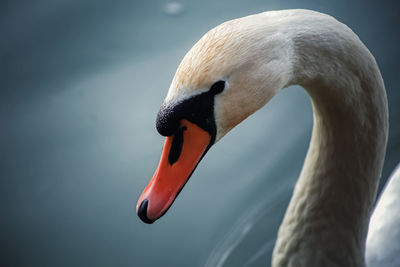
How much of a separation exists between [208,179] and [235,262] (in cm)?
46

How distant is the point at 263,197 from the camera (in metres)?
2.39

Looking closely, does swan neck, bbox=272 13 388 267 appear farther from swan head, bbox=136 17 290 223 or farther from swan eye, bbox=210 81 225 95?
swan eye, bbox=210 81 225 95

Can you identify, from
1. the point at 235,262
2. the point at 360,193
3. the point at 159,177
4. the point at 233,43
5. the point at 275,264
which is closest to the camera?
the point at 233,43

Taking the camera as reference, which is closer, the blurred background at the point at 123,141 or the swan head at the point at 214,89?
the swan head at the point at 214,89

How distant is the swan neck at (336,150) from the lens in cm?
109

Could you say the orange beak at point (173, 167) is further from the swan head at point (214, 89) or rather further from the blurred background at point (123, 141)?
the blurred background at point (123, 141)

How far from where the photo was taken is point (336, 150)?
4.36 feet

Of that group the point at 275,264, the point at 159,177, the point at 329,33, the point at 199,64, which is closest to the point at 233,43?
the point at 199,64

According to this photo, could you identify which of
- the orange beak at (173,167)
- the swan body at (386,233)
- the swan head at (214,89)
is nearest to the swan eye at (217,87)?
the swan head at (214,89)

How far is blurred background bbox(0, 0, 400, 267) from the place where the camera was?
7.55ft

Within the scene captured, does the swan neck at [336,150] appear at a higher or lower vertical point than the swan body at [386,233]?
higher

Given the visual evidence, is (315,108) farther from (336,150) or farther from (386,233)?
(386,233)

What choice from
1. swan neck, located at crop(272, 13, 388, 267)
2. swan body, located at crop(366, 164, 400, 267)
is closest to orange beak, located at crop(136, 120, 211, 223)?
swan neck, located at crop(272, 13, 388, 267)

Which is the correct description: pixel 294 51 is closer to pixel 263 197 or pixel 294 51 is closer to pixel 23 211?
pixel 263 197
